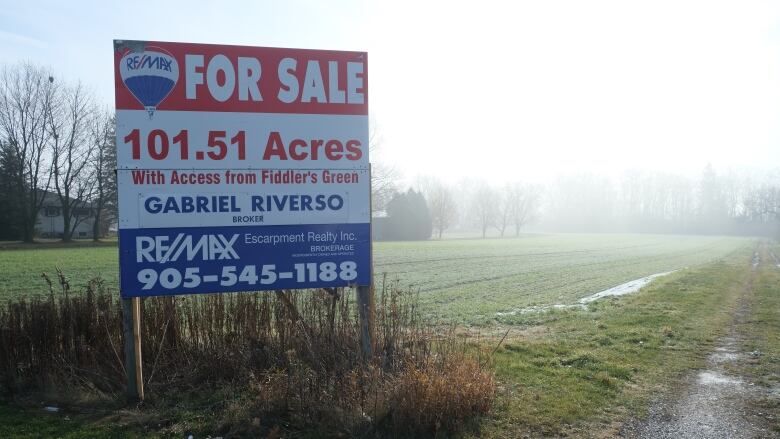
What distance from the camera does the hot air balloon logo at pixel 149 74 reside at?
225 inches

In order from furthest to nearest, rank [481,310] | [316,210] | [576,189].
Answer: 1. [576,189]
2. [481,310]
3. [316,210]

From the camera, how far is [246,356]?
246 inches

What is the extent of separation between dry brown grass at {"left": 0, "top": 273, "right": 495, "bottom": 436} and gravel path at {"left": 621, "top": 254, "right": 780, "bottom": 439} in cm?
169

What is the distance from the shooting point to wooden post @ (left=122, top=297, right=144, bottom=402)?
5637mm

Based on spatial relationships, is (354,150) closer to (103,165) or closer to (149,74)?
(149,74)

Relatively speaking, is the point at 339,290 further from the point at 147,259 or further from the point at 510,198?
the point at 510,198

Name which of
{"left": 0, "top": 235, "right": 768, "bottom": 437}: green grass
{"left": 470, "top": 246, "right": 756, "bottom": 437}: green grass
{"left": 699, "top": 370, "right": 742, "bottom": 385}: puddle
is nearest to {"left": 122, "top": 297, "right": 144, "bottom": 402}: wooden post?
{"left": 0, "top": 235, "right": 768, "bottom": 437}: green grass

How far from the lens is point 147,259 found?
5.70 metres

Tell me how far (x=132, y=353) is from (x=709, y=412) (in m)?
6.27

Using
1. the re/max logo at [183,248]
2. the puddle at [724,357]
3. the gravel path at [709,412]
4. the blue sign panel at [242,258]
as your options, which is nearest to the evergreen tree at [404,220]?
the puddle at [724,357]

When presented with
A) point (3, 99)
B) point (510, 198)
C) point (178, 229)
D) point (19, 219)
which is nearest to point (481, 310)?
point (178, 229)

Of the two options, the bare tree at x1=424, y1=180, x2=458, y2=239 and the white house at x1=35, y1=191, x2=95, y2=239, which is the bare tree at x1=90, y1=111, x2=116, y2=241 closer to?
the white house at x1=35, y1=191, x2=95, y2=239

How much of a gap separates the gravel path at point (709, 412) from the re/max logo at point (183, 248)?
182 inches

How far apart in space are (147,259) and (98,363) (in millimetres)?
1659
